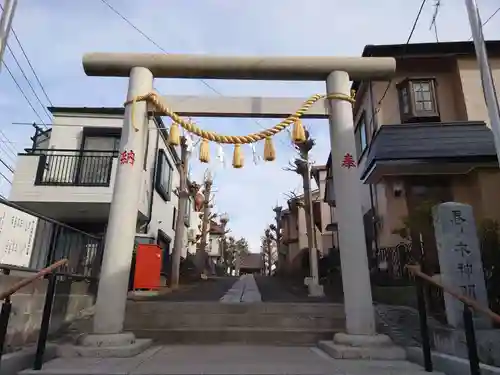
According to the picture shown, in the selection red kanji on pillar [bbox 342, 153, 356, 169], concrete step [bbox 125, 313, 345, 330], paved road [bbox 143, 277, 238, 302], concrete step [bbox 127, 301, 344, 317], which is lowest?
concrete step [bbox 125, 313, 345, 330]

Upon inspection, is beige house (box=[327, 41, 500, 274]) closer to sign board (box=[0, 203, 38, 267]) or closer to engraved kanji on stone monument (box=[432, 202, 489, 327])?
engraved kanji on stone monument (box=[432, 202, 489, 327])

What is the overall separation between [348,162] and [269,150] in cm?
147

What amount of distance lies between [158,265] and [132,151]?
6.12 metres

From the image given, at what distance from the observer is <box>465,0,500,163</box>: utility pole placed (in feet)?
20.6

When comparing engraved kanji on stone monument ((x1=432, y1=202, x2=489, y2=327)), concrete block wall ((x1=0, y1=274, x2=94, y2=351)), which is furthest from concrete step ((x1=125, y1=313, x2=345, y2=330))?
engraved kanji on stone monument ((x1=432, y1=202, x2=489, y2=327))

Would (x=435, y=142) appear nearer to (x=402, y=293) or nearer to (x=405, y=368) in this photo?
(x=402, y=293)

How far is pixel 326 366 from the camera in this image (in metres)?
→ 4.41

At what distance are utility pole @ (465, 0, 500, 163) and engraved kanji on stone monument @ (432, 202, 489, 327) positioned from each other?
156cm

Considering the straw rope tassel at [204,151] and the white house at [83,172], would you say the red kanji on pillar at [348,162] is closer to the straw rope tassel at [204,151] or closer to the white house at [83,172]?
the straw rope tassel at [204,151]

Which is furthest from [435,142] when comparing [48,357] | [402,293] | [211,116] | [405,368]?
[48,357]

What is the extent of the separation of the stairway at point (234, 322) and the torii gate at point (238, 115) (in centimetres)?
108

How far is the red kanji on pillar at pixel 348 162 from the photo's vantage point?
6.12m

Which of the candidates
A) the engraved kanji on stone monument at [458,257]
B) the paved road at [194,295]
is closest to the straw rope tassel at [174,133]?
the paved road at [194,295]

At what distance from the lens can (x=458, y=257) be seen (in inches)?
207
